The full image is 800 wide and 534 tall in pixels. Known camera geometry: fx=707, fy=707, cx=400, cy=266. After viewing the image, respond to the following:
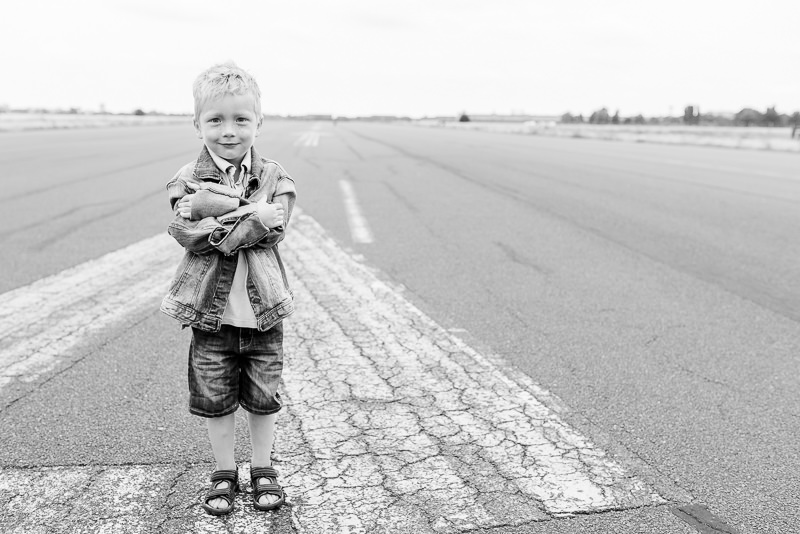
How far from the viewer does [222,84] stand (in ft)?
7.41

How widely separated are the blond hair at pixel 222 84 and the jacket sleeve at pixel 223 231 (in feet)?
1.16

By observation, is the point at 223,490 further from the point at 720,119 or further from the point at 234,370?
the point at 720,119

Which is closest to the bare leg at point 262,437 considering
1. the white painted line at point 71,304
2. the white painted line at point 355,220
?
the white painted line at point 71,304

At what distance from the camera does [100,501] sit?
242 cm

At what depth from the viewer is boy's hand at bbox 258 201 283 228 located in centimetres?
230

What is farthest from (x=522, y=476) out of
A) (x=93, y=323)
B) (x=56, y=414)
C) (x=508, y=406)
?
(x=93, y=323)

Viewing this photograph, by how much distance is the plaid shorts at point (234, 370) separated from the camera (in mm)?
2438

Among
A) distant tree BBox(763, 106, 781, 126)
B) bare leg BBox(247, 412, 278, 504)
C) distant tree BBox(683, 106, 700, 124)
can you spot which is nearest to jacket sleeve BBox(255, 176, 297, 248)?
bare leg BBox(247, 412, 278, 504)

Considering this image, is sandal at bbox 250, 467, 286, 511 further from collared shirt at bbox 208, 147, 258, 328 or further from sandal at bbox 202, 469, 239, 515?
collared shirt at bbox 208, 147, 258, 328

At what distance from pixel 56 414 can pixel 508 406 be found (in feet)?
6.52

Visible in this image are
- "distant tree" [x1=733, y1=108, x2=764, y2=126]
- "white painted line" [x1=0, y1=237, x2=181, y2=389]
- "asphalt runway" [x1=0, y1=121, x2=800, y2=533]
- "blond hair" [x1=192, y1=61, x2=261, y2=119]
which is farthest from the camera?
"distant tree" [x1=733, y1=108, x2=764, y2=126]

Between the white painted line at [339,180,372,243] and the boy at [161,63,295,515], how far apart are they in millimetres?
4276

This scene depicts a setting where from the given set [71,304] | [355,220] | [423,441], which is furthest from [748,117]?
[423,441]

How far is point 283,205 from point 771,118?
197ft
